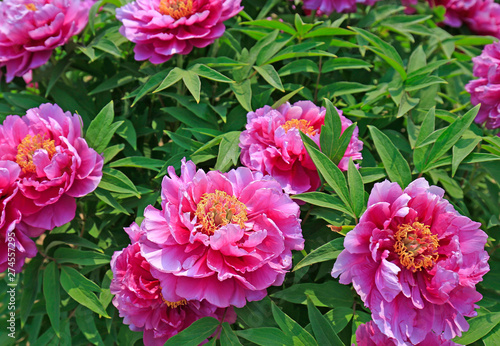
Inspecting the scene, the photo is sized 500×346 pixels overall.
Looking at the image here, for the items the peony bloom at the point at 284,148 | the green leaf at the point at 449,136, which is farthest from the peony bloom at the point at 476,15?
the peony bloom at the point at 284,148

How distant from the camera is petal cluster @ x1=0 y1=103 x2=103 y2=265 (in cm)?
82

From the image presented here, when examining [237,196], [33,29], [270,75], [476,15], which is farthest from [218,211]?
[476,15]

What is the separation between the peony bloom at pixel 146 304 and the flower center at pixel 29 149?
0.74ft

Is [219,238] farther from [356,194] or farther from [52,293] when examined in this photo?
[52,293]

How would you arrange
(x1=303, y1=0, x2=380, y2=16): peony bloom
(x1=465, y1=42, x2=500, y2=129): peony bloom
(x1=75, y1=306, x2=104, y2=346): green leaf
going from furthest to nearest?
(x1=303, y1=0, x2=380, y2=16): peony bloom → (x1=465, y1=42, x2=500, y2=129): peony bloom → (x1=75, y1=306, x2=104, y2=346): green leaf

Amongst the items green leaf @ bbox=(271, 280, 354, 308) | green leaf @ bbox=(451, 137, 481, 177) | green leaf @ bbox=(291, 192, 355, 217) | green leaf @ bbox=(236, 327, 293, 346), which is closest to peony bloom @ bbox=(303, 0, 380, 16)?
green leaf @ bbox=(451, 137, 481, 177)

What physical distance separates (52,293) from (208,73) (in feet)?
1.78

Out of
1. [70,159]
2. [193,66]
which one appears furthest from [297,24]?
[70,159]

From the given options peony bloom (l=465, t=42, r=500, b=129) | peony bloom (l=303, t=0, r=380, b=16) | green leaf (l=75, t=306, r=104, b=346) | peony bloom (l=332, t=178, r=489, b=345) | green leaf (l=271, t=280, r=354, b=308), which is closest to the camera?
peony bloom (l=332, t=178, r=489, b=345)

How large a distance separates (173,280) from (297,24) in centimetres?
64

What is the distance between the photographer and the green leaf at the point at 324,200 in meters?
0.78

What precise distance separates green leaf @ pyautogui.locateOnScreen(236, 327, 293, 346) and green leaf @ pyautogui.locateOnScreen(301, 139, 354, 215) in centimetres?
23

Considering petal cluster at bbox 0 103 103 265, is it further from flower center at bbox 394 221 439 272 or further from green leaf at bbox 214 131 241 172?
flower center at bbox 394 221 439 272

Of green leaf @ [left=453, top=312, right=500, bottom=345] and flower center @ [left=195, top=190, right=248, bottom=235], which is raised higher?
flower center @ [left=195, top=190, right=248, bottom=235]
